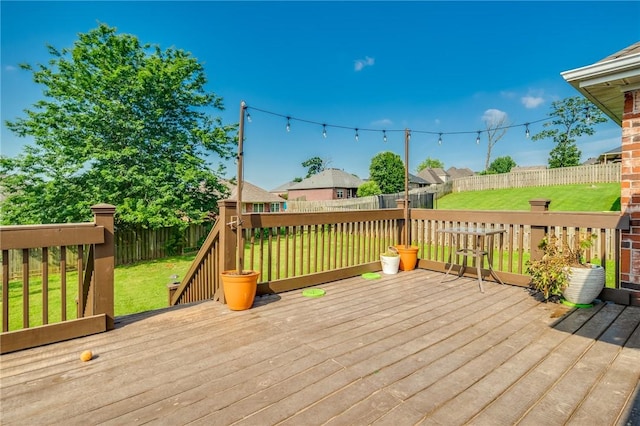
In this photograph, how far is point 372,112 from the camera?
20.4 m

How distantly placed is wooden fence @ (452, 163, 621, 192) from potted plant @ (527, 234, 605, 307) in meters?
18.6

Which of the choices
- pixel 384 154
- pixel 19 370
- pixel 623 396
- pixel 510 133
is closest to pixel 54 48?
pixel 19 370

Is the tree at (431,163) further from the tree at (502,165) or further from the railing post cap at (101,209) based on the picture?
the railing post cap at (101,209)

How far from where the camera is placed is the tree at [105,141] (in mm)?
11320

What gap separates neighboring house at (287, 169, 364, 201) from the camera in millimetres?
33281

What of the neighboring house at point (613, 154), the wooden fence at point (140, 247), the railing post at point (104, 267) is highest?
the neighboring house at point (613, 154)

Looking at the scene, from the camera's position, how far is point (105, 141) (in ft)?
39.7

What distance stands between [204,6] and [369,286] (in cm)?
986

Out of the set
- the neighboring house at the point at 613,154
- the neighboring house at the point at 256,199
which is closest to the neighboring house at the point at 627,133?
the neighboring house at the point at 613,154

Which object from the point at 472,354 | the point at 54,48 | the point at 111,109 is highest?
the point at 54,48

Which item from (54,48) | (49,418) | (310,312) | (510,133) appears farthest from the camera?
(510,133)

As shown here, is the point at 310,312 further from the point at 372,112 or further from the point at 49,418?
the point at 372,112

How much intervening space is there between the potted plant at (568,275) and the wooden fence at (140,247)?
500 inches

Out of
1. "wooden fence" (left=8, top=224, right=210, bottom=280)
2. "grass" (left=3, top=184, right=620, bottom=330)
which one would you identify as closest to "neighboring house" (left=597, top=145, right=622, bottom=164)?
"grass" (left=3, top=184, right=620, bottom=330)
